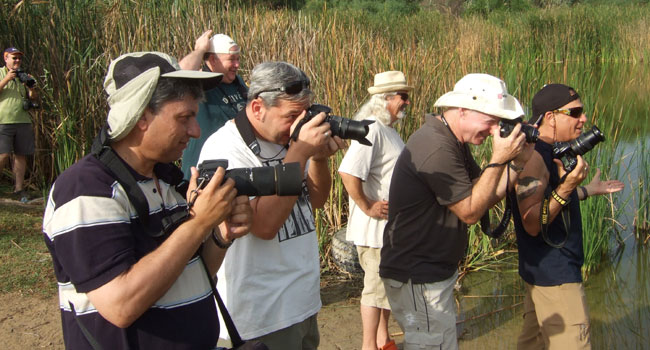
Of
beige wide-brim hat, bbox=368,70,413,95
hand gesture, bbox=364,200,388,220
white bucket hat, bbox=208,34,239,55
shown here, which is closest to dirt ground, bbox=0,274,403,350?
hand gesture, bbox=364,200,388,220

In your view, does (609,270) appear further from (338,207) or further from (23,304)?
(23,304)

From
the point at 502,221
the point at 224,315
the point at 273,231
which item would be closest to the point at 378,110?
the point at 502,221

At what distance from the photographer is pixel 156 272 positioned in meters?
1.31

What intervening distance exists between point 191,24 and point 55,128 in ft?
5.74

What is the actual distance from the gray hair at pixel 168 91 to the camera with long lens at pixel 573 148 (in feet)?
6.10

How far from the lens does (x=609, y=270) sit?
16.0ft

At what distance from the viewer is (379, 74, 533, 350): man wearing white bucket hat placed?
2407mm

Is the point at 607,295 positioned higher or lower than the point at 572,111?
lower

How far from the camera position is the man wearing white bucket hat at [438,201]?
2.41 m

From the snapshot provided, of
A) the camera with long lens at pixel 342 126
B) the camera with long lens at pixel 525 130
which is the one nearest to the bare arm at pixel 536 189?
the camera with long lens at pixel 525 130

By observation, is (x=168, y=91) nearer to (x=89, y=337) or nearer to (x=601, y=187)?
(x=89, y=337)

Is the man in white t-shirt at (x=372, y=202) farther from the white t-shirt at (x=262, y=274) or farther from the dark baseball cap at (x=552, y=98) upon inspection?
the white t-shirt at (x=262, y=274)

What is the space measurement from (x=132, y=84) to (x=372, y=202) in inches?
85.9

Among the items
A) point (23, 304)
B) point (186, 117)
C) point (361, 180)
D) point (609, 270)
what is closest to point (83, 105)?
point (23, 304)
